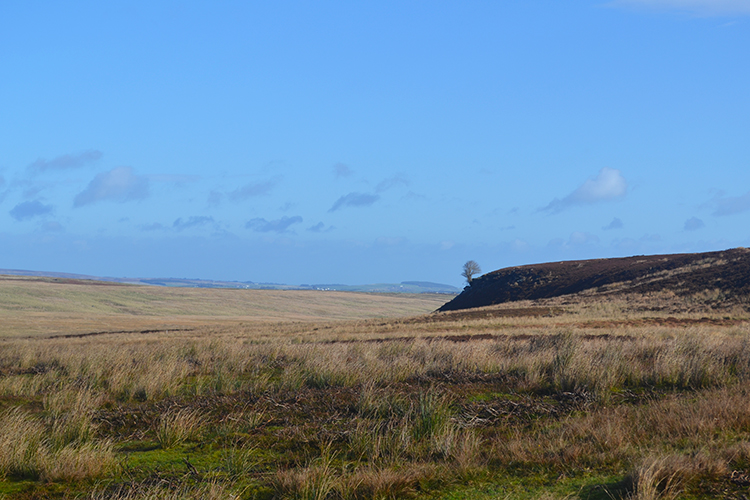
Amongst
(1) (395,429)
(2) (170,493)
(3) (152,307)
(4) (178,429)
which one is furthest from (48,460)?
(3) (152,307)

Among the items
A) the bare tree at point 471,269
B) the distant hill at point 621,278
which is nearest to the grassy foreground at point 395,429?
the distant hill at point 621,278

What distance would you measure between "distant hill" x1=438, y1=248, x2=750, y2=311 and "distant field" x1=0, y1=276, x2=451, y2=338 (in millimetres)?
20152

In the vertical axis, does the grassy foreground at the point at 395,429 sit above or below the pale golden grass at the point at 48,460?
below

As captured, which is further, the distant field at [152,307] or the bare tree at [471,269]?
the bare tree at [471,269]

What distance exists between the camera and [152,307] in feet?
281

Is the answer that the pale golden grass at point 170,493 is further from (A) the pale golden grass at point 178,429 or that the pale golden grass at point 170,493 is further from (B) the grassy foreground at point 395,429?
(A) the pale golden grass at point 178,429

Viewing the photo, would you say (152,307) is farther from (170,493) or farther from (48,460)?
(170,493)

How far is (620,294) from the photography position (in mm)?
55719

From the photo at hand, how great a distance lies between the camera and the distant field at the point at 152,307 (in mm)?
54844

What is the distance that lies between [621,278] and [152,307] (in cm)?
7088

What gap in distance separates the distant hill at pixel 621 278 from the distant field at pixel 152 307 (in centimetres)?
2015

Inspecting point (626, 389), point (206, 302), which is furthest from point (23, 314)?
point (626, 389)

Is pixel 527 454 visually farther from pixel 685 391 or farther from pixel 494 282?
pixel 494 282

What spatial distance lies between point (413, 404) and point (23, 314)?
69608mm
